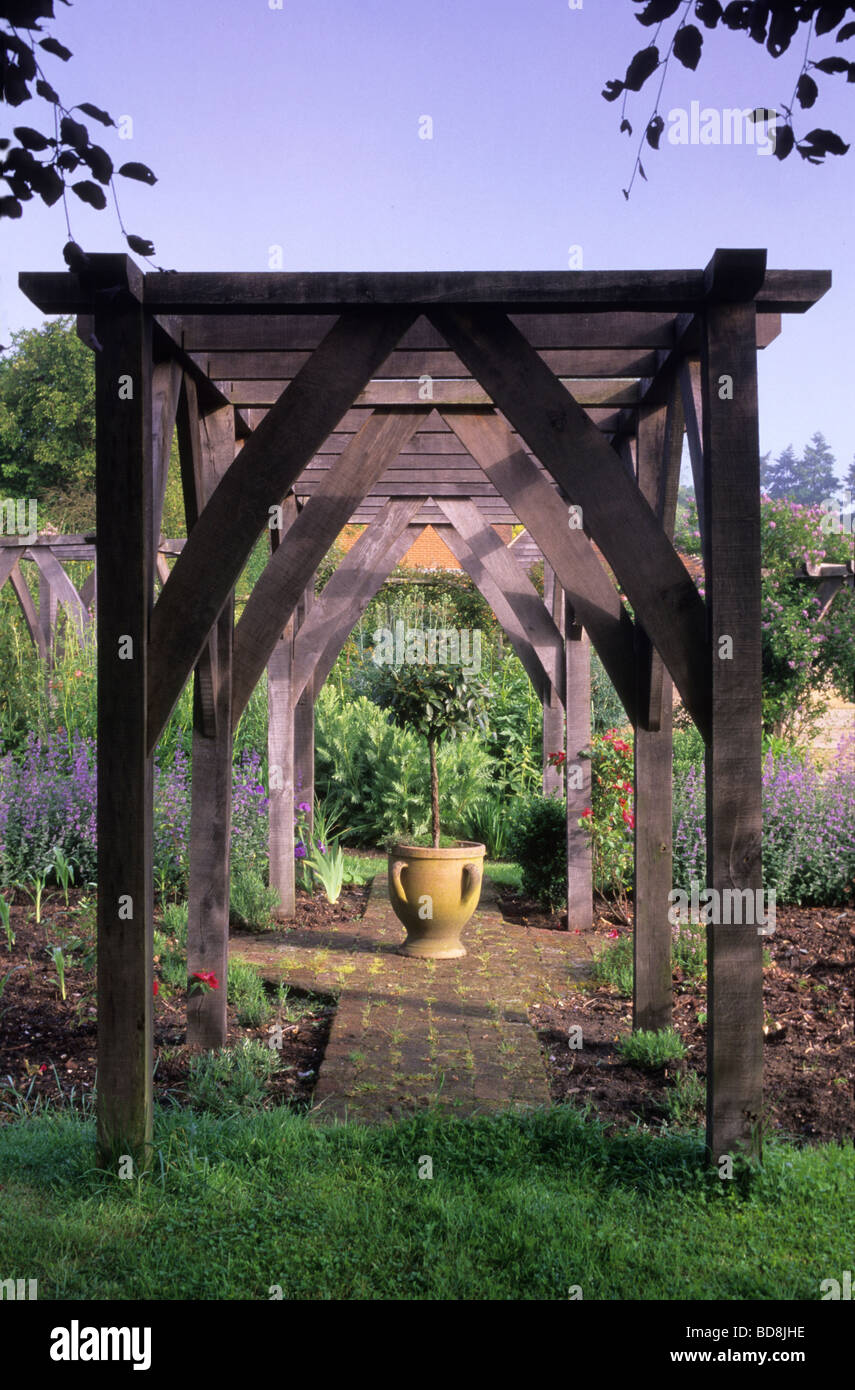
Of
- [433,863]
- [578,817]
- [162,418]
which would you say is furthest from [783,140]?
[578,817]

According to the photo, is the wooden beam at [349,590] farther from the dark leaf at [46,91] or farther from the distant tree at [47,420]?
the distant tree at [47,420]

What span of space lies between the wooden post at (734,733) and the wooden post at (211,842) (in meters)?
2.19

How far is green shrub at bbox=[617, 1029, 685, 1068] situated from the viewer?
4.37m

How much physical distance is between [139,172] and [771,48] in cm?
141

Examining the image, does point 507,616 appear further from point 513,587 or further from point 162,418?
point 162,418

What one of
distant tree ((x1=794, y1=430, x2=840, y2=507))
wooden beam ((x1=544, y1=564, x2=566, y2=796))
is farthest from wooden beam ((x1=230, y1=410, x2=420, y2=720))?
distant tree ((x1=794, y1=430, x2=840, y2=507))

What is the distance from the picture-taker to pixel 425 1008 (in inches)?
203

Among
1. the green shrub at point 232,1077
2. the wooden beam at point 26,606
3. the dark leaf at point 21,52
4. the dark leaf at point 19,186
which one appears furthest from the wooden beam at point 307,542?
the wooden beam at point 26,606

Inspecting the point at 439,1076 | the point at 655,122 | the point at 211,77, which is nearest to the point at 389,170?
the point at 211,77

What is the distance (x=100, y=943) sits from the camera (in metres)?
3.19

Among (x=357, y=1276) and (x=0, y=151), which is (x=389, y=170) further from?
(x=357, y=1276)

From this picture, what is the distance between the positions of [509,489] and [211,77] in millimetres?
2369

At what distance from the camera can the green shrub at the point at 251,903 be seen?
6.86 m
